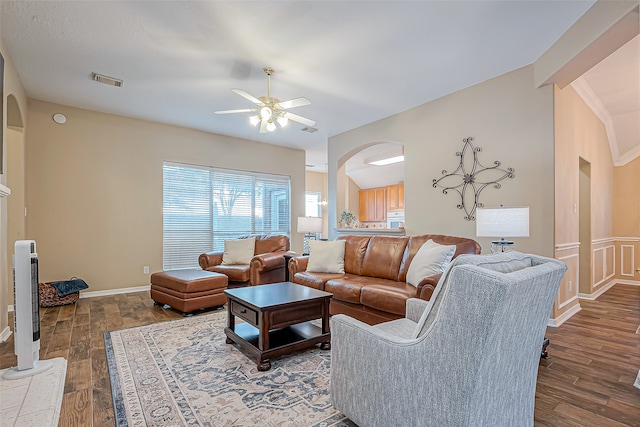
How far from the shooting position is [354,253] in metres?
4.02

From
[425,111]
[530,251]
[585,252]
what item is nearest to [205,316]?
[530,251]

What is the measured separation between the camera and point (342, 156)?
5914 mm

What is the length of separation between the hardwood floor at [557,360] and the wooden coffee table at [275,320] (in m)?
0.96

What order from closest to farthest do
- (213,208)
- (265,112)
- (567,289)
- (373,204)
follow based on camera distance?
(265,112) < (567,289) < (213,208) < (373,204)

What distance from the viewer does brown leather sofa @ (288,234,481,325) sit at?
284cm

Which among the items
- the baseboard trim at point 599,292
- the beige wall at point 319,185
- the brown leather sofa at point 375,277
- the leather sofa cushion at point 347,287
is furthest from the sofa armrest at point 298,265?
the beige wall at point 319,185

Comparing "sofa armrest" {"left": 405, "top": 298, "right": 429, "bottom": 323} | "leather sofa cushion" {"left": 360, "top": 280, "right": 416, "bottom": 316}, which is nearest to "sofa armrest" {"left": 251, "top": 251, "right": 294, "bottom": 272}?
"leather sofa cushion" {"left": 360, "top": 280, "right": 416, "bottom": 316}

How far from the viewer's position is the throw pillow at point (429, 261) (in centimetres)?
295

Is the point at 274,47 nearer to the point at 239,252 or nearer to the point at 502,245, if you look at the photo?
the point at 502,245

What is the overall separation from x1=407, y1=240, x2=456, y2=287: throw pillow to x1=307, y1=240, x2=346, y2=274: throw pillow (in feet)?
3.35

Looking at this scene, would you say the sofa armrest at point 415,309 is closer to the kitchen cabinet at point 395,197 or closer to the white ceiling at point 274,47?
the white ceiling at point 274,47

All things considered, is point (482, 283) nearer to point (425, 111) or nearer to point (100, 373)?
point (100, 373)

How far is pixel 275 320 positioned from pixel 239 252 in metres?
2.84

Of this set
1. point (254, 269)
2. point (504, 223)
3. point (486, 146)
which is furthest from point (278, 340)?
point (486, 146)
